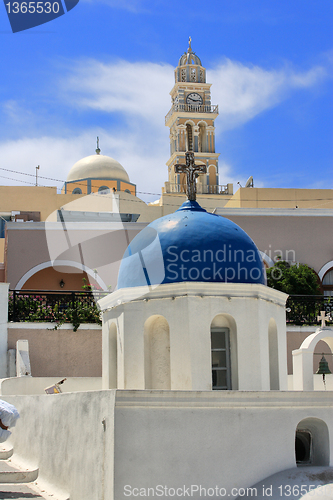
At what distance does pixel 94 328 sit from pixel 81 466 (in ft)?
20.8

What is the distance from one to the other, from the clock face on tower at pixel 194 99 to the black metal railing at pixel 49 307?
76.7ft

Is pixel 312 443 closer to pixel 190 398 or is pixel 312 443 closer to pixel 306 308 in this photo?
pixel 190 398

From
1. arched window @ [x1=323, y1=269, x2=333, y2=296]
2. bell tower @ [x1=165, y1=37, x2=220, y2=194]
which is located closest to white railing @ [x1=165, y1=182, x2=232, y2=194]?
bell tower @ [x1=165, y1=37, x2=220, y2=194]

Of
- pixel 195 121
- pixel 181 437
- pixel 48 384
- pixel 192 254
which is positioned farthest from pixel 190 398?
pixel 195 121

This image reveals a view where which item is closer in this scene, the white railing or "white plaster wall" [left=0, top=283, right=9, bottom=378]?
"white plaster wall" [left=0, top=283, right=9, bottom=378]

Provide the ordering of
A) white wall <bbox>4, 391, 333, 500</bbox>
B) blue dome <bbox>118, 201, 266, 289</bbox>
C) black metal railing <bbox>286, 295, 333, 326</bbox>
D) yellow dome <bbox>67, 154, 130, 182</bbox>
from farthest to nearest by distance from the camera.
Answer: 1. yellow dome <bbox>67, 154, 130, 182</bbox>
2. black metal railing <bbox>286, 295, 333, 326</bbox>
3. blue dome <bbox>118, 201, 266, 289</bbox>
4. white wall <bbox>4, 391, 333, 500</bbox>

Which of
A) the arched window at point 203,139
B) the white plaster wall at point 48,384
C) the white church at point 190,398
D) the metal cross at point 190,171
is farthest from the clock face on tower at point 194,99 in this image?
the white church at point 190,398

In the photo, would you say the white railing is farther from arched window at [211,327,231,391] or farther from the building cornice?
arched window at [211,327,231,391]

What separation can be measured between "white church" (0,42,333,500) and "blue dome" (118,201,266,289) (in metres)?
0.02

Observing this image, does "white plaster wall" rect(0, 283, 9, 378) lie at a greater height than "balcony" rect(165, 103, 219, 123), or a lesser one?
lesser

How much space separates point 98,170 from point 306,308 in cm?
1785

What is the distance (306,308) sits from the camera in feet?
48.9

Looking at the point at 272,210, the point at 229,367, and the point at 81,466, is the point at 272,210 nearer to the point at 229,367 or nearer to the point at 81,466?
the point at 229,367

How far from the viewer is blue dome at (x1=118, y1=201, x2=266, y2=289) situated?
830 cm
